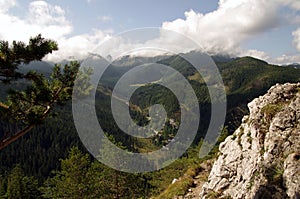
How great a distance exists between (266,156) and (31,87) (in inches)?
446

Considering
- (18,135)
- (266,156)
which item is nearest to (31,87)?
(18,135)

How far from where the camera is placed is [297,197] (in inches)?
440

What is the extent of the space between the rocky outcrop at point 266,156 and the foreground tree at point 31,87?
9.20 m

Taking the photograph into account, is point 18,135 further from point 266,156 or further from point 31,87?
point 266,156

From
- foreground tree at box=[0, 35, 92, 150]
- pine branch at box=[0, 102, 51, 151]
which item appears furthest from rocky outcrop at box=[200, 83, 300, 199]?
pine branch at box=[0, 102, 51, 151]

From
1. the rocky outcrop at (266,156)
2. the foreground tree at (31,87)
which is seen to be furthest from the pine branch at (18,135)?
the rocky outcrop at (266,156)

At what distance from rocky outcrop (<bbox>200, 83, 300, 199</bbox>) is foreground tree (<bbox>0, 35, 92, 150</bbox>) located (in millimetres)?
9199

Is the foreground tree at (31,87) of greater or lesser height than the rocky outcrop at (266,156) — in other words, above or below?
above

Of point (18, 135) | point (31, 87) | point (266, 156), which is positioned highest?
point (31, 87)

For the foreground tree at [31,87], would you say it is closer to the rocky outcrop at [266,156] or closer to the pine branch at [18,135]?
the pine branch at [18,135]

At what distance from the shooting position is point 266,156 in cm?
1327

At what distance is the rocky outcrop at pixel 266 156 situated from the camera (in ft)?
39.7

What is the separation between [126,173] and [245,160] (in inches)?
729

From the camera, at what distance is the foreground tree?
10070mm
